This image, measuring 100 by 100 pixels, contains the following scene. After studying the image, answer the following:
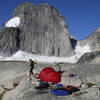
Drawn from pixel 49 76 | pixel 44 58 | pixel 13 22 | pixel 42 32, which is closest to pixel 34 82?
pixel 49 76

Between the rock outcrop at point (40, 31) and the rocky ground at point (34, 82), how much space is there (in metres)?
63.0

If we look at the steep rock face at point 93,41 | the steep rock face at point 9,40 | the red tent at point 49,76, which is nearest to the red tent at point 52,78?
the red tent at point 49,76

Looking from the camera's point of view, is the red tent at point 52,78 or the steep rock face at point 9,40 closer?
the red tent at point 52,78

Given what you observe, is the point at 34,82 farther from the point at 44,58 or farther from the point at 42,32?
the point at 42,32

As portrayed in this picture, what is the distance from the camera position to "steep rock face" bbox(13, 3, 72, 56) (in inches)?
3781

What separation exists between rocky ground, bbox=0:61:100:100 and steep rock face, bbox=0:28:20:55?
57.6 m

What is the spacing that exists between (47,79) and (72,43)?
81443mm

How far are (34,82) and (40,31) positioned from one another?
248ft

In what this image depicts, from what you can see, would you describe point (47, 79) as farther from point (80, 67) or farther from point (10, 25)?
point (10, 25)

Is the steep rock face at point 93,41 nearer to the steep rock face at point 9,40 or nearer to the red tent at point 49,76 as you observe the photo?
the steep rock face at point 9,40

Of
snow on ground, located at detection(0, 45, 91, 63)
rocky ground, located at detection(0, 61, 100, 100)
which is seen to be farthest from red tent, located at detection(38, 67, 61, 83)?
snow on ground, located at detection(0, 45, 91, 63)

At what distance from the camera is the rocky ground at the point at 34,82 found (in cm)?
1758

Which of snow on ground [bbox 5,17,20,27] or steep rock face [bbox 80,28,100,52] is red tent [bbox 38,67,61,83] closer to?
snow on ground [bbox 5,17,20,27]

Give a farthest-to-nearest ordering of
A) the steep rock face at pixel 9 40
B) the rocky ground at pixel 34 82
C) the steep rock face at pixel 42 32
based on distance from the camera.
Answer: the steep rock face at pixel 42 32
the steep rock face at pixel 9 40
the rocky ground at pixel 34 82
